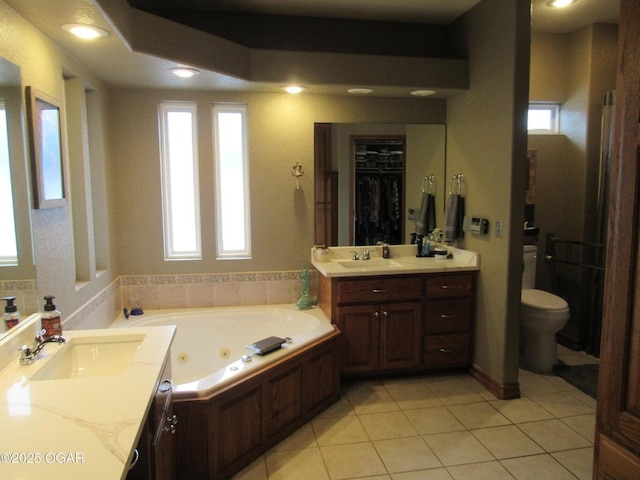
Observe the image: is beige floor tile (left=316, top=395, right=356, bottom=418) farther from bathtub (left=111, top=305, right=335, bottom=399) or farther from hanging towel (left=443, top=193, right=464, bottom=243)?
hanging towel (left=443, top=193, right=464, bottom=243)

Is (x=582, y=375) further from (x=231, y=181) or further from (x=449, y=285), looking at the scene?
(x=231, y=181)

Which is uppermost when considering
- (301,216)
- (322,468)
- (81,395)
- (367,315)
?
(301,216)

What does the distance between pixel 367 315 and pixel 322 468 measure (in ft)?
3.83

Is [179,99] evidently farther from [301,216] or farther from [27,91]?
[27,91]

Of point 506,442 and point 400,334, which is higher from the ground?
point 400,334

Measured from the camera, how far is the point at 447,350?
11.3ft

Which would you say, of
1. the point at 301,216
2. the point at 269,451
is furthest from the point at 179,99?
the point at 269,451

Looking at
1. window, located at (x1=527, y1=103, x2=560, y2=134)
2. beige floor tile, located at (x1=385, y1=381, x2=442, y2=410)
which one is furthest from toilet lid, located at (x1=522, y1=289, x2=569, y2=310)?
window, located at (x1=527, y1=103, x2=560, y2=134)

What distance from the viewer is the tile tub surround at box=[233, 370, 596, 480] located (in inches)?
92.2

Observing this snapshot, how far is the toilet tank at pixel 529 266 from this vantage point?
386cm

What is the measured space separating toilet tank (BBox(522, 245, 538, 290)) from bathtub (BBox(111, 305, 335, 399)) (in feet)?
5.94

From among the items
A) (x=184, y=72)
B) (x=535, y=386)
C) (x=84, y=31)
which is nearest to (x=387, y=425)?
(x=535, y=386)

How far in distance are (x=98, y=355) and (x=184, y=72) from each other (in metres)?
1.78

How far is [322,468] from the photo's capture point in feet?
7.76
